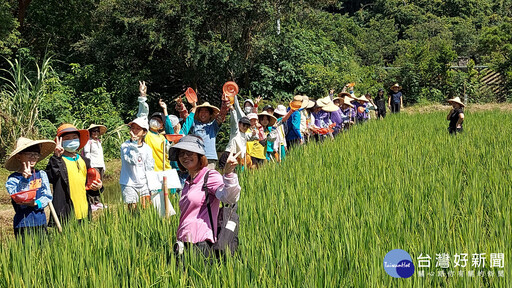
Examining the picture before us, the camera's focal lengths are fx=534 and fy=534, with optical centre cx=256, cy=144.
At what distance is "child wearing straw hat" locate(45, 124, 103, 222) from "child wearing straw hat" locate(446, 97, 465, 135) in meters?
6.07

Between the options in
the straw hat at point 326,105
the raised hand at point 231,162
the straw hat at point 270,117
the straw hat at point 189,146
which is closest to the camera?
the raised hand at point 231,162

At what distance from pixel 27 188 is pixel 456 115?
7.06 metres

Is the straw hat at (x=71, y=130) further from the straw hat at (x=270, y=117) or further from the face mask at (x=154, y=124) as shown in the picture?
the straw hat at (x=270, y=117)

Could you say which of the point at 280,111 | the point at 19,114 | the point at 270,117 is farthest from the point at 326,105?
the point at 19,114

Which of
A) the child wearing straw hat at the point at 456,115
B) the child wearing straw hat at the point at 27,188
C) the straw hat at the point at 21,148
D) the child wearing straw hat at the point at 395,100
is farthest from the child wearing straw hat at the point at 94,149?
the child wearing straw hat at the point at 395,100

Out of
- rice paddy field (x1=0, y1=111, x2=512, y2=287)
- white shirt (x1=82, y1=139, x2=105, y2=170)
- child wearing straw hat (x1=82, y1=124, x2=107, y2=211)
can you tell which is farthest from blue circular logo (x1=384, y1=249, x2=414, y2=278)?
white shirt (x1=82, y1=139, x2=105, y2=170)

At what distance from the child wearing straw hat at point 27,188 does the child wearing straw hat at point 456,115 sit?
21.6ft

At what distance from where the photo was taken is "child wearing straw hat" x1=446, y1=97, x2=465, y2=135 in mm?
8469

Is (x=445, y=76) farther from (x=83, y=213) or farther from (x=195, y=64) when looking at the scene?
(x=83, y=213)

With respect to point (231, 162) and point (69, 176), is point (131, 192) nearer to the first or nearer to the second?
point (69, 176)

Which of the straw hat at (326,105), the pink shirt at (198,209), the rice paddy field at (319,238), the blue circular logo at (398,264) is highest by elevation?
the straw hat at (326,105)

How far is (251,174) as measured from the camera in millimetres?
5855

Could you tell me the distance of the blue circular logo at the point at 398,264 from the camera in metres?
2.63

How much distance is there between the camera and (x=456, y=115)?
873 cm
